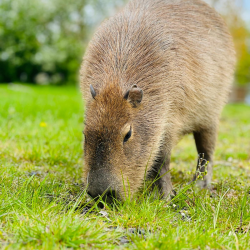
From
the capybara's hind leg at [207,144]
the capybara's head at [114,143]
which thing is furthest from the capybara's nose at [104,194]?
the capybara's hind leg at [207,144]

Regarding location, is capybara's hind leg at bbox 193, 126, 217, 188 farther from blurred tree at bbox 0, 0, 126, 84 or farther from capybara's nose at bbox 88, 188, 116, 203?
blurred tree at bbox 0, 0, 126, 84

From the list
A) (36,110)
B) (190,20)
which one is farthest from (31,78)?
(190,20)

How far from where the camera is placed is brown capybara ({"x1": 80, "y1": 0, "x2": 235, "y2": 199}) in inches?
121

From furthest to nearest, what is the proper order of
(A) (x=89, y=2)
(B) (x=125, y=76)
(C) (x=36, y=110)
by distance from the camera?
(A) (x=89, y=2)
(C) (x=36, y=110)
(B) (x=125, y=76)

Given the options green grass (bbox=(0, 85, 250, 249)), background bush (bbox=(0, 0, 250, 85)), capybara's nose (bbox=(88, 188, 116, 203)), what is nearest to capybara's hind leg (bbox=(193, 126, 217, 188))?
green grass (bbox=(0, 85, 250, 249))

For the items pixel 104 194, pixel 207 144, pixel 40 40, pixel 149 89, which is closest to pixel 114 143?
pixel 104 194

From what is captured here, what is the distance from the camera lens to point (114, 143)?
3025 mm

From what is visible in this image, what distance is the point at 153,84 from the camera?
355 centimetres

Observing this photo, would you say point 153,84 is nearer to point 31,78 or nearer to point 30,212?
point 30,212

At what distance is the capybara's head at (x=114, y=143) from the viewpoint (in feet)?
9.57

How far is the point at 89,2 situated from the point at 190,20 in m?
25.7

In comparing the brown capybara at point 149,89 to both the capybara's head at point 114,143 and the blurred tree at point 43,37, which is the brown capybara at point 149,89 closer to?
the capybara's head at point 114,143

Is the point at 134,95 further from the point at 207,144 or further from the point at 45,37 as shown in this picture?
the point at 45,37

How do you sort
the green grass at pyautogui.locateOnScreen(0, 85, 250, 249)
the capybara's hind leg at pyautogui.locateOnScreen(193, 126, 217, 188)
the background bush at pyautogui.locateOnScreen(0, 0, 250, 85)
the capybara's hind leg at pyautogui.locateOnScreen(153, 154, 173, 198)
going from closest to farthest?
the green grass at pyautogui.locateOnScreen(0, 85, 250, 249), the capybara's hind leg at pyautogui.locateOnScreen(153, 154, 173, 198), the capybara's hind leg at pyautogui.locateOnScreen(193, 126, 217, 188), the background bush at pyautogui.locateOnScreen(0, 0, 250, 85)
